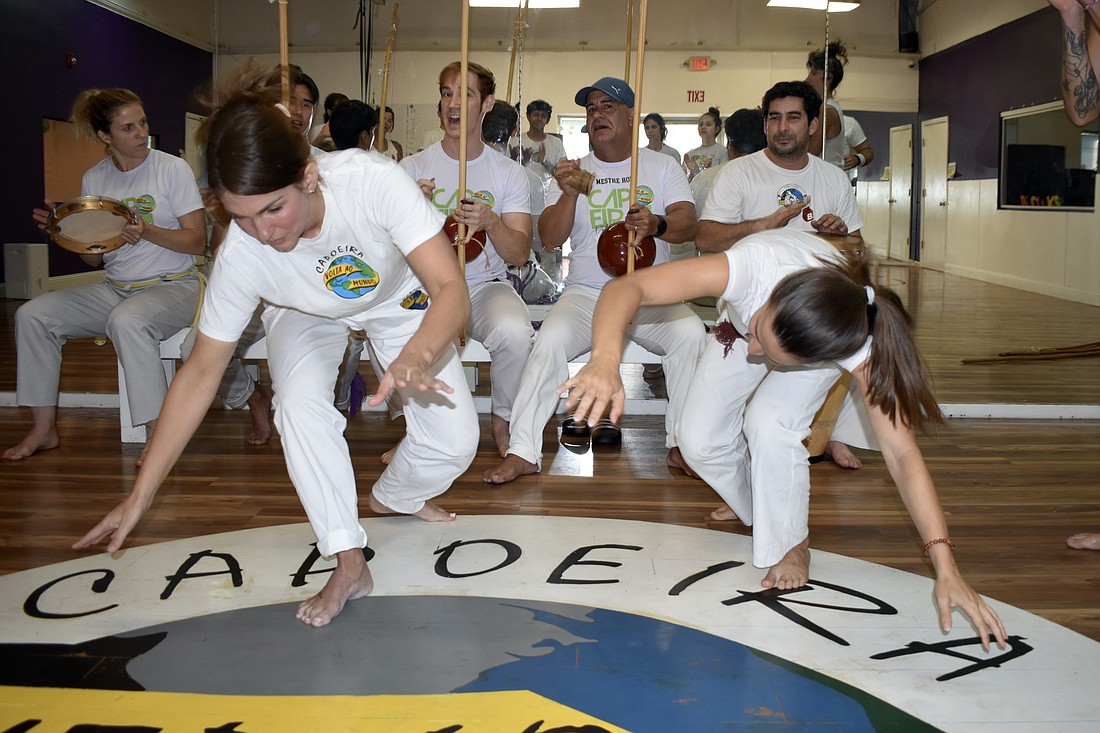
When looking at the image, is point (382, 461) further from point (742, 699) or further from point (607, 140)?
point (742, 699)

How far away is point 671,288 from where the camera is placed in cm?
218

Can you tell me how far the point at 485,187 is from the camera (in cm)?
409

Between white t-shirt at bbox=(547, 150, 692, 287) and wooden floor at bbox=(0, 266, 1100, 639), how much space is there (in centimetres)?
82

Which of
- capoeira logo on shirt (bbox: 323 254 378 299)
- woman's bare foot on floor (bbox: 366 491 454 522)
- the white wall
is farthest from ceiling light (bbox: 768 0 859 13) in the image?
capoeira logo on shirt (bbox: 323 254 378 299)

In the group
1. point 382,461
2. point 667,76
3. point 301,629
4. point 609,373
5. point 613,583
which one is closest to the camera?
point 609,373

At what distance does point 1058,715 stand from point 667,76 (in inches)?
159

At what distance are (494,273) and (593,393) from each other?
2.47 m

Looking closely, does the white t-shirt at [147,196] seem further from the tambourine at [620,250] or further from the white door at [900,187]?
the white door at [900,187]

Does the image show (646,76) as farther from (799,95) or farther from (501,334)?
(501,334)

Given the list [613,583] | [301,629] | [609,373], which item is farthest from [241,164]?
[613,583]

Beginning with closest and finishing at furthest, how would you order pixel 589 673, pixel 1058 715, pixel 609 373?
1. pixel 609 373
2. pixel 1058 715
3. pixel 589 673

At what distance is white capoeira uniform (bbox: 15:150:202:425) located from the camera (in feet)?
12.9

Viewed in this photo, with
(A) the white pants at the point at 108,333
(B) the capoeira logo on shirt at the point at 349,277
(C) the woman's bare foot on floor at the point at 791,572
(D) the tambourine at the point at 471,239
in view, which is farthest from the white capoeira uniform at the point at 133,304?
(C) the woman's bare foot on floor at the point at 791,572

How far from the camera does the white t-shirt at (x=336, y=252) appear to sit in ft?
7.49
